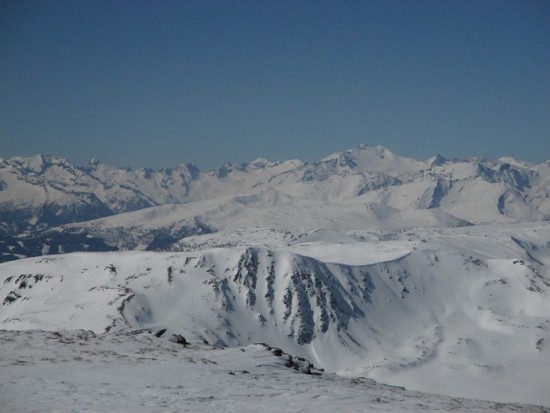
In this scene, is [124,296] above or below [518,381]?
above

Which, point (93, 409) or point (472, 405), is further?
point (472, 405)

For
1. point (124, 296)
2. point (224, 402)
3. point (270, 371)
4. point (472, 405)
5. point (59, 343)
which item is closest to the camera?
point (224, 402)

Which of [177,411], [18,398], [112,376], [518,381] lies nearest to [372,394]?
[177,411]

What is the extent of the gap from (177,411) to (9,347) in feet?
75.0

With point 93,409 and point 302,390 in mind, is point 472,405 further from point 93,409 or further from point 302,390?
point 93,409

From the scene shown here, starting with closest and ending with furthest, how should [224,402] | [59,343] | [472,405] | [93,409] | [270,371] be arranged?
1. [93,409]
2. [224,402]
3. [472,405]
4. [270,371]
5. [59,343]

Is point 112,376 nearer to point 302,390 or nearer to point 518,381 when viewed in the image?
point 302,390

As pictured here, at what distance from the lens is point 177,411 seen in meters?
28.6

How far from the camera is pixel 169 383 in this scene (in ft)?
117

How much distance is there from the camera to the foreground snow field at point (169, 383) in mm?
29922

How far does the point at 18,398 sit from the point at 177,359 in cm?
1780

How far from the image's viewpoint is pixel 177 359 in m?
45.4

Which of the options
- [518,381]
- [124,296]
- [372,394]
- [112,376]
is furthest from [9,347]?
[518,381]

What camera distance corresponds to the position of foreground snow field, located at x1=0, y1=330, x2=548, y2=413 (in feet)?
98.2
